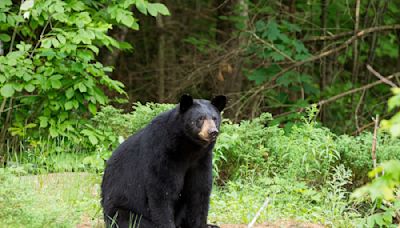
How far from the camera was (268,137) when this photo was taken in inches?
340

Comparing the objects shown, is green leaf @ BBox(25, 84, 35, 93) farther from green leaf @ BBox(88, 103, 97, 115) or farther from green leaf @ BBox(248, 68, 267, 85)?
green leaf @ BBox(248, 68, 267, 85)

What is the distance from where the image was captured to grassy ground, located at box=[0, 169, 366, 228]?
5.15 metres

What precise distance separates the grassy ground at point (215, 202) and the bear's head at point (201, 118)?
105 centimetres

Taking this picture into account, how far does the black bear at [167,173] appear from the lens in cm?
540

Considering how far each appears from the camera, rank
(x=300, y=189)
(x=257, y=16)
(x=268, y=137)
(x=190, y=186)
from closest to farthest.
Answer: (x=190, y=186), (x=300, y=189), (x=268, y=137), (x=257, y=16)

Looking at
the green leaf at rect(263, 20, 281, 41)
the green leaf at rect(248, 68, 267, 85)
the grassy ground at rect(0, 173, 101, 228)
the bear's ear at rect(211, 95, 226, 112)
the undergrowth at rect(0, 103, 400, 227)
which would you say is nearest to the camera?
the grassy ground at rect(0, 173, 101, 228)

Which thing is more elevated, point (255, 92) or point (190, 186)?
point (255, 92)

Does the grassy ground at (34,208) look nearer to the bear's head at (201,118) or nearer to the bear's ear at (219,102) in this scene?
the bear's head at (201,118)

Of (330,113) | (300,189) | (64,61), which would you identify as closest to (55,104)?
(64,61)

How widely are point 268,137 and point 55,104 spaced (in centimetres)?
264

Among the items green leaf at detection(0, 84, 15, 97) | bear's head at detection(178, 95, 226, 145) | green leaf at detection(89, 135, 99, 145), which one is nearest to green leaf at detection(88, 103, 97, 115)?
green leaf at detection(89, 135, 99, 145)

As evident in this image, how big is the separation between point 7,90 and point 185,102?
3.54 metres

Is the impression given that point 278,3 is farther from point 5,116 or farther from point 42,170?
point 42,170

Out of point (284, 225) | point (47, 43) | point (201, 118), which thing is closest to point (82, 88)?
point (47, 43)
